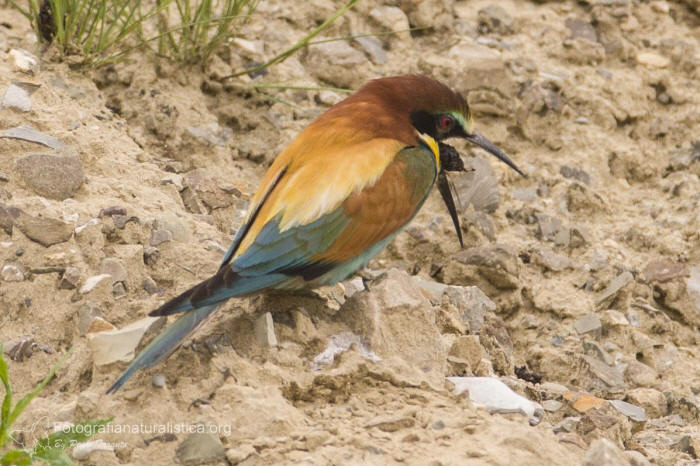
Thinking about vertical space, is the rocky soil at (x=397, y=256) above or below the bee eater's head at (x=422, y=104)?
below

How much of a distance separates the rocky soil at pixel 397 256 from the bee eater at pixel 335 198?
13cm

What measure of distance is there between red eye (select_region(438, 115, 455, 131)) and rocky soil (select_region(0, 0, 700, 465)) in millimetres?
584

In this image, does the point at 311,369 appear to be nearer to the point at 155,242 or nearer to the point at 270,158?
the point at 155,242

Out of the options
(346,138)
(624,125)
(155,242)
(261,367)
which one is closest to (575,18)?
(624,125)

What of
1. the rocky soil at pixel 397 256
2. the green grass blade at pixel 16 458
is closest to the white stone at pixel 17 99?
the rocky soil at pixel 397 256

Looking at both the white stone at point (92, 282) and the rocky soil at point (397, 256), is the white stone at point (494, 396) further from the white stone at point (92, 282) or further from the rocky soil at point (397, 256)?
the white stone at point (92, 282)

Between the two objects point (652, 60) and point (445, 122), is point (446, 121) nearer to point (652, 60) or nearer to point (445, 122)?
point (445, 122)

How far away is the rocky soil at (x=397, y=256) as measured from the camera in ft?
8.63

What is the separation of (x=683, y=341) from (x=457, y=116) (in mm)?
1301

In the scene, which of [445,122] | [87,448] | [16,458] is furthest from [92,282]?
[445,122]

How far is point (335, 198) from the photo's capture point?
3.13 meters

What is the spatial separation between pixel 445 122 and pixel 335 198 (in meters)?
0.67

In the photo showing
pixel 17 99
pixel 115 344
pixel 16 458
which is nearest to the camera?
pixel 16 458

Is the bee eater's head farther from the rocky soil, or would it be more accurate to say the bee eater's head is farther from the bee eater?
the rocky soil
